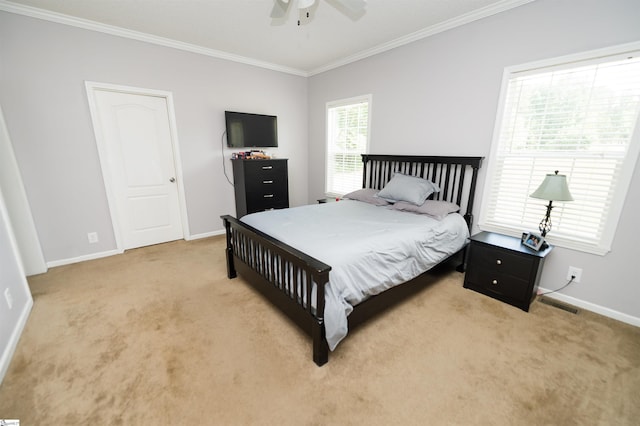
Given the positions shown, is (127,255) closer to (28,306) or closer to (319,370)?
(28,306)

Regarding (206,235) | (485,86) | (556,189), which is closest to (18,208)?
(206,235)

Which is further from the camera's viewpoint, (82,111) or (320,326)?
(82,111)

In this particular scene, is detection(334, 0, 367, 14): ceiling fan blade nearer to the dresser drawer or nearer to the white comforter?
the white comforter

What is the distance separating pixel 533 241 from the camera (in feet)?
7.27

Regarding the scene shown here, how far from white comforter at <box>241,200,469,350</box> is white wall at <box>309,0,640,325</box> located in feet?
2.68

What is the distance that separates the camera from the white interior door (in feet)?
10.1

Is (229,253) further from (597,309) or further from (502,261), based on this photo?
(597,309)

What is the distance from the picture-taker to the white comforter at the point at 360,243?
163 cm

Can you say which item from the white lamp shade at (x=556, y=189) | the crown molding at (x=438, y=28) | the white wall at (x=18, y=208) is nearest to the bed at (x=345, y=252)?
the white lamp shade at (x=556, y=189)

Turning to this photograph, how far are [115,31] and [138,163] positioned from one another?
145 centimetres

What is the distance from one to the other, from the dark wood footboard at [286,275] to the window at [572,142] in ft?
7.09

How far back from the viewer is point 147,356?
1.72m

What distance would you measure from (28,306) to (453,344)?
338cm

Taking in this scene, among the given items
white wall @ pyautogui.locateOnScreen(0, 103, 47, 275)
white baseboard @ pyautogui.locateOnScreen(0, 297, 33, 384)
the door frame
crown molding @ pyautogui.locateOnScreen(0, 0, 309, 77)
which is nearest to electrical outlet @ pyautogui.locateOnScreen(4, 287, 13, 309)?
white baseboard @ pyautogui.locateOnScreen(0, 297, 33, 384)
